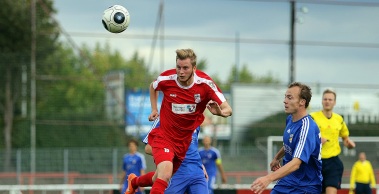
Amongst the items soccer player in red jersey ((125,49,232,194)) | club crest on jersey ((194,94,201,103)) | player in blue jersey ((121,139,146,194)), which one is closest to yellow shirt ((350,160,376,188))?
player in blue jersey ((121,139,146,194))

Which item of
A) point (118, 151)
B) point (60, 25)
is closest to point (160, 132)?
point (118, 151)

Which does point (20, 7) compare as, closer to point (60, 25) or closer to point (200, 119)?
point (60, 25)

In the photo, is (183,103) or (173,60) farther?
(173,60)

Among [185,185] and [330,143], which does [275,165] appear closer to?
[185,185]

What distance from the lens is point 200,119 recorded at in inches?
340

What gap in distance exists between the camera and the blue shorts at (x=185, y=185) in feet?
28.3

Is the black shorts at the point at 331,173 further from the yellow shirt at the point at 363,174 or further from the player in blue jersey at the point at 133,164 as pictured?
the yellow shirt at the point at 363,174

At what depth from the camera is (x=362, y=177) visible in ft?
63.4

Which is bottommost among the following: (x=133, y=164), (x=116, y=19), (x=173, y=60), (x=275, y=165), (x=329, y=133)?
(x=133, y=164)

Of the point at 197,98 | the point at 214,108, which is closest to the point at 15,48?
the point at 197,98

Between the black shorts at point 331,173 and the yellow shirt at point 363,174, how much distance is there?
8.91 meters

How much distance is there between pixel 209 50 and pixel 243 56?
1.13 metres

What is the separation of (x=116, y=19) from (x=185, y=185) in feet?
9.87

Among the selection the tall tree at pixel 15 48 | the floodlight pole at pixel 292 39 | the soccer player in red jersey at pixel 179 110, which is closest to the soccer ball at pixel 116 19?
the soccer player in red jersey at pixel 179 110
